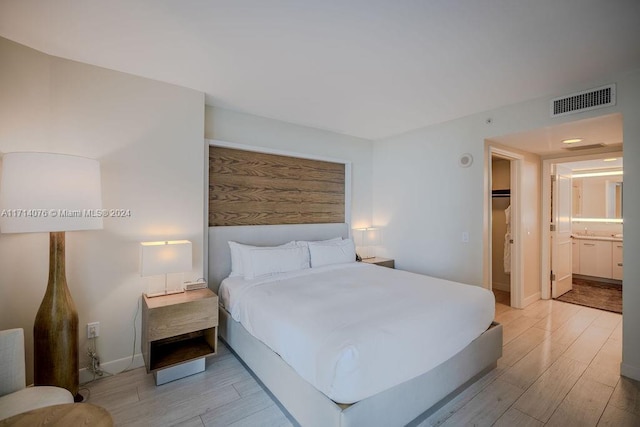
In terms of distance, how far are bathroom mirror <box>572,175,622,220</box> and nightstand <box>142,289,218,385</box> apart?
7.28m

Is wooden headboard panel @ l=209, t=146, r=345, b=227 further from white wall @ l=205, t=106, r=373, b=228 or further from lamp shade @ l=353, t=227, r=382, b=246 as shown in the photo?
lamp shade @ l=353, t=227, r=382, b=246

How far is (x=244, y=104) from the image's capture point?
314 centimetres

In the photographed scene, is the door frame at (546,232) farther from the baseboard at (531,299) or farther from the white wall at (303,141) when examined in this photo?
the white wall at (303,141)

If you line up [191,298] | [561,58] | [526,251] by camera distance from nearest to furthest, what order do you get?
[561,58], [191,298], [526,251]

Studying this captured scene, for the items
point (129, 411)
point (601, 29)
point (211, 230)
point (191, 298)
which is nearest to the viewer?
point (601, 29)

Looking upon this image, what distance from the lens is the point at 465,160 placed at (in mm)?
3484

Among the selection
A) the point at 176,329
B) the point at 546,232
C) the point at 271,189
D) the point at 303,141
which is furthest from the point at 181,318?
the point at 546,232

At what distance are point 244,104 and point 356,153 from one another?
198cm

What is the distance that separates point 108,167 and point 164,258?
35.8 inches

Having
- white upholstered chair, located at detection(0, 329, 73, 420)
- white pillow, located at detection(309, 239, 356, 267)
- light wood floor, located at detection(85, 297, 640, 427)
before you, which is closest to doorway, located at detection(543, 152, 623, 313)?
light wood floor, located at detection(85, 297, 640, 427)

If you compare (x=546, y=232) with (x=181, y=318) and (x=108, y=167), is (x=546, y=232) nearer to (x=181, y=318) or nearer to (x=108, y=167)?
(x=181, y=318)

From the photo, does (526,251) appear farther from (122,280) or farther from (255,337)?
(122,280)

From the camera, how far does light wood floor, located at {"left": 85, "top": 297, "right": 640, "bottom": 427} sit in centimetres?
186

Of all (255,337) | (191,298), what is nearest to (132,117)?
(191,298)
